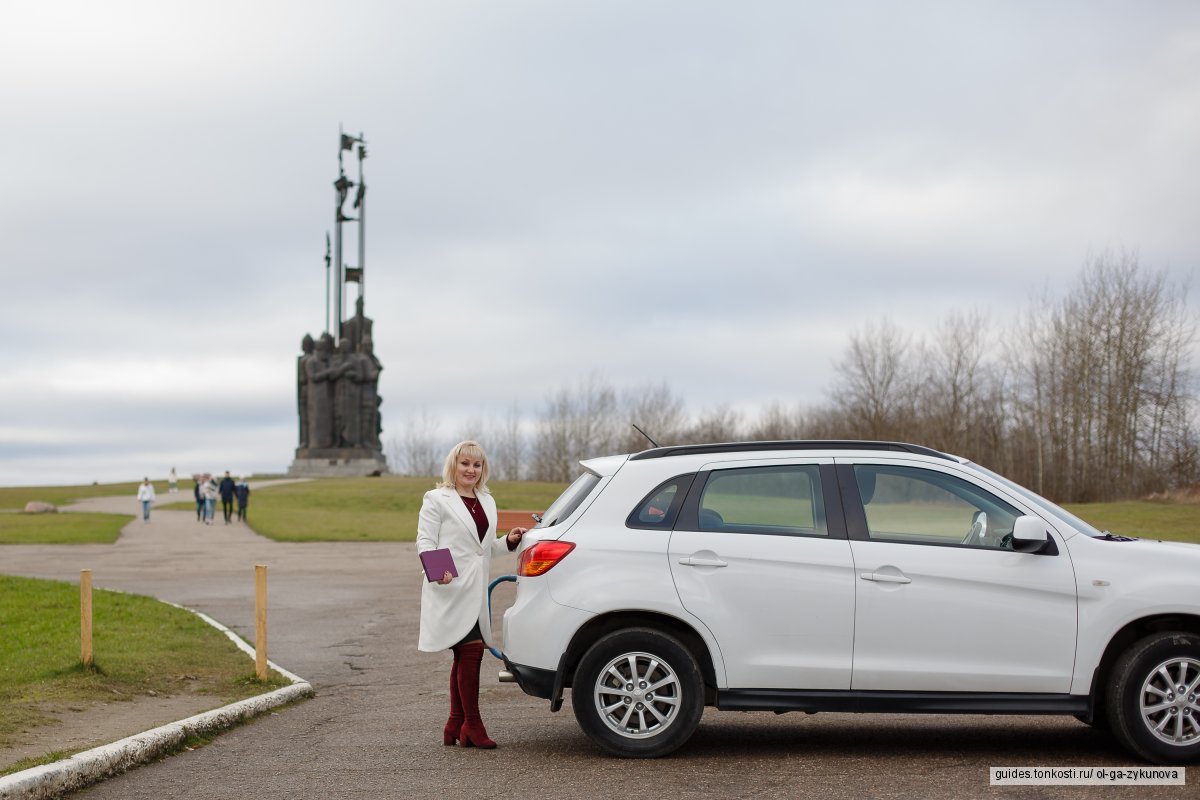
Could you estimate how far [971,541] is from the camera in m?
6.98

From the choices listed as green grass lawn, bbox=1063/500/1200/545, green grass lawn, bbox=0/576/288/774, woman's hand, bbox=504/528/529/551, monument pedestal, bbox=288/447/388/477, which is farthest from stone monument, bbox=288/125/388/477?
woman's hand, bbox=504/528/529/551

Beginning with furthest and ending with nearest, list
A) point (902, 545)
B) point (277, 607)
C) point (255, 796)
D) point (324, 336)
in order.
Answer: point (324, 336) → point (277, 607) → point (902, 545) → point (255, 796)

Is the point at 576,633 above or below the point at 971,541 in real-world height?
below

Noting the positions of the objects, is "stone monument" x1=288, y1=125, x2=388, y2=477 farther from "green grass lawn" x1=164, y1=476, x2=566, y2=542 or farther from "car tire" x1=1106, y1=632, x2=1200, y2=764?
"car tire" x1=1106, y1=632, x2=1200, y2=764

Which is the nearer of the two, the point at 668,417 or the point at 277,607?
the point at 277,607

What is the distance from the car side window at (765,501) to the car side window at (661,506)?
13cm

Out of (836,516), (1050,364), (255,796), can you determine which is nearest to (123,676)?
(255,796)

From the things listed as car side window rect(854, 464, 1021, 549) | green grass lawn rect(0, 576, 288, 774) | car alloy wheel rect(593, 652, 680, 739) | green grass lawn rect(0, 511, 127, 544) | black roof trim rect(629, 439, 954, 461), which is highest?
black roof trim rect(629, 439, 954, 461)

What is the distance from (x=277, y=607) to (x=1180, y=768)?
13.3 m

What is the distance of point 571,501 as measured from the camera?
24.2 ft

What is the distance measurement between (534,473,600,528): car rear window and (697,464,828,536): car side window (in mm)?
700

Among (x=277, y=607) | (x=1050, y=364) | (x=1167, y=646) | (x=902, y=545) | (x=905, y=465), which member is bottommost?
(x=277, y=607)

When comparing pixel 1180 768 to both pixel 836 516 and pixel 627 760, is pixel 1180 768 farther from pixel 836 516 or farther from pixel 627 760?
pixel 627 760

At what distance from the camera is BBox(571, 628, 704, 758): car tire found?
6.86 m
